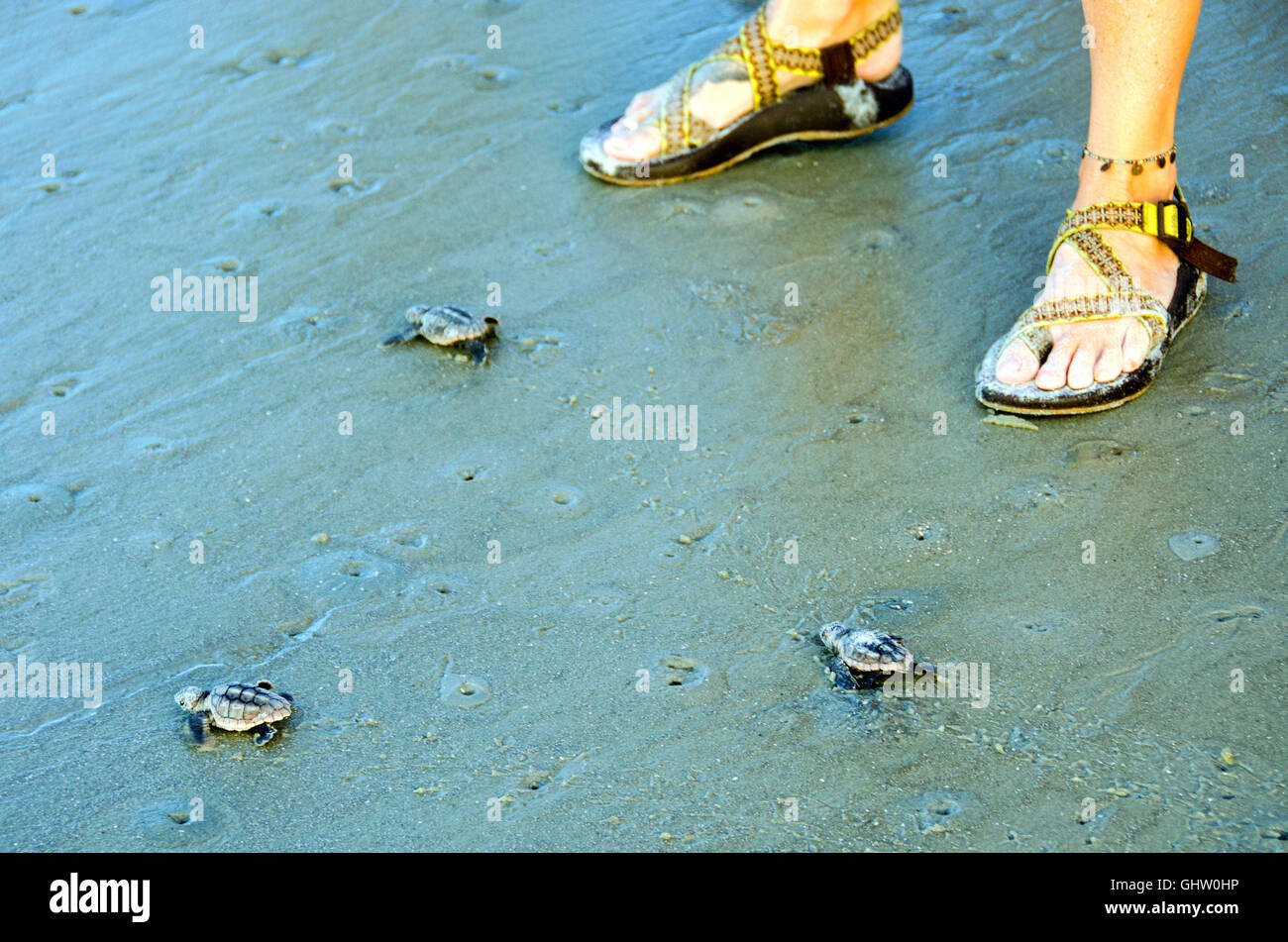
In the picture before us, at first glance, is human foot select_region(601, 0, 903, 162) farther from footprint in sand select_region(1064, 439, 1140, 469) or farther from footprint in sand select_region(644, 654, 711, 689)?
footprint in sand select_region(644, 654, 711, 689)

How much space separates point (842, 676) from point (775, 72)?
2233mm

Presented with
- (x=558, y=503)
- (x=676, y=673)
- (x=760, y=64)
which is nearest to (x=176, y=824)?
(x=676, y=673)

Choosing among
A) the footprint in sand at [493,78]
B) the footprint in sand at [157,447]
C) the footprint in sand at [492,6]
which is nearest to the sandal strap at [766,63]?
the footprint in sand at [493,78]

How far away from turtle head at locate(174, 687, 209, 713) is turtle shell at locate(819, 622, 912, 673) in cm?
118

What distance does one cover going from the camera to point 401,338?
10.0 ft

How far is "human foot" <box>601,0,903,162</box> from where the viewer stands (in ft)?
11.6

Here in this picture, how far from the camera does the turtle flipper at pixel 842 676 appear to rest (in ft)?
6.78

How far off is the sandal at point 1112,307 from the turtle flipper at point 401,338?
1476 mm

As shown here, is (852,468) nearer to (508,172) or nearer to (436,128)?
(508,172)

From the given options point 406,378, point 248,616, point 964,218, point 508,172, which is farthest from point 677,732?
point 508,172

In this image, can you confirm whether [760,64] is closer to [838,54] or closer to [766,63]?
[766,63]

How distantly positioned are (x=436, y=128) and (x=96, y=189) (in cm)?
114

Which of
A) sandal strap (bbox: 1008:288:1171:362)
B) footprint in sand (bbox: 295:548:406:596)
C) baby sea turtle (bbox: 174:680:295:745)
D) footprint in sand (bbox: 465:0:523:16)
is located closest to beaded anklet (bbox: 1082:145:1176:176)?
sandal strap (bbox: 1008:288:1171:362)

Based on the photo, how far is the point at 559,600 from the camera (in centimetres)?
231
